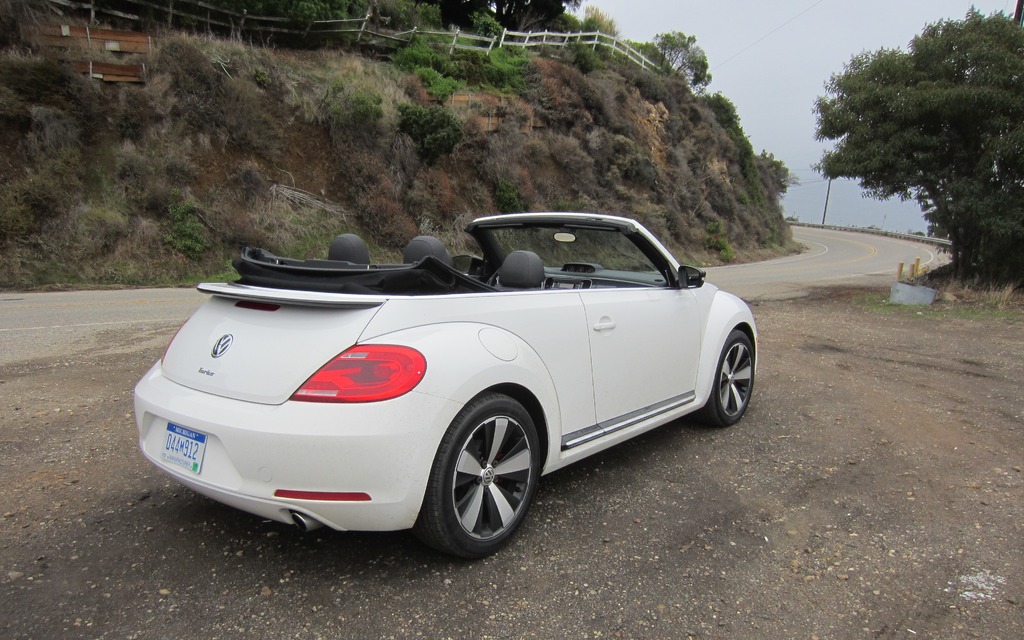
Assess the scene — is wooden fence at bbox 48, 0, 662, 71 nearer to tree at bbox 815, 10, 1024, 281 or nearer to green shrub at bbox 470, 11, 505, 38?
green shrub at bbox 470, 11, 505, 38

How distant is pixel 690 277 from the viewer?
436cm

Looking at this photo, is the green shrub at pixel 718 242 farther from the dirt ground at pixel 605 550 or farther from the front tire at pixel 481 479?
the front tire at pixel 481 479

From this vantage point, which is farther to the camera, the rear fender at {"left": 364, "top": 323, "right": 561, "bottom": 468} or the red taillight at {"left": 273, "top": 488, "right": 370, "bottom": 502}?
the rear fender at {"left": 364, "top": 323, "right": 561, "bottom": 468}

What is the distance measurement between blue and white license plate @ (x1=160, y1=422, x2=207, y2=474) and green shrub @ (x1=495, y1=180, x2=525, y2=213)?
20.2 m

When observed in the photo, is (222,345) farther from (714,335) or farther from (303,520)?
(714,335)

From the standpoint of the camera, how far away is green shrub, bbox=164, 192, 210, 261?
51.9 ft

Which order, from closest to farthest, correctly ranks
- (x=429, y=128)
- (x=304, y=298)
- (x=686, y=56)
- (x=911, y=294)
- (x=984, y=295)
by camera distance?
(x=304, y=298)
(x=984, y=295)
(x=911, y=294)
(x=429, y=128)
(x=686, y=56)

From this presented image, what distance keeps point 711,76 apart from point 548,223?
4628cm

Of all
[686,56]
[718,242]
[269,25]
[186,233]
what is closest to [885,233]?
[686,56]

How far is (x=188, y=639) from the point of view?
226 cm

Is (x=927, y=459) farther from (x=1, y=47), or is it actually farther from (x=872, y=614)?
(x=1, y=47)

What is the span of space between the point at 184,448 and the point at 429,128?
775 inches

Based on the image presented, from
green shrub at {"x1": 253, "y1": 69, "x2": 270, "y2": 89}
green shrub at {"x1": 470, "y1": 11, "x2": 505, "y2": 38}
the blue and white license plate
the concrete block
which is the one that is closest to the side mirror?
the blue and white license plate

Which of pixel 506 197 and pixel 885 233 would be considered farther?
pixel 885 233
